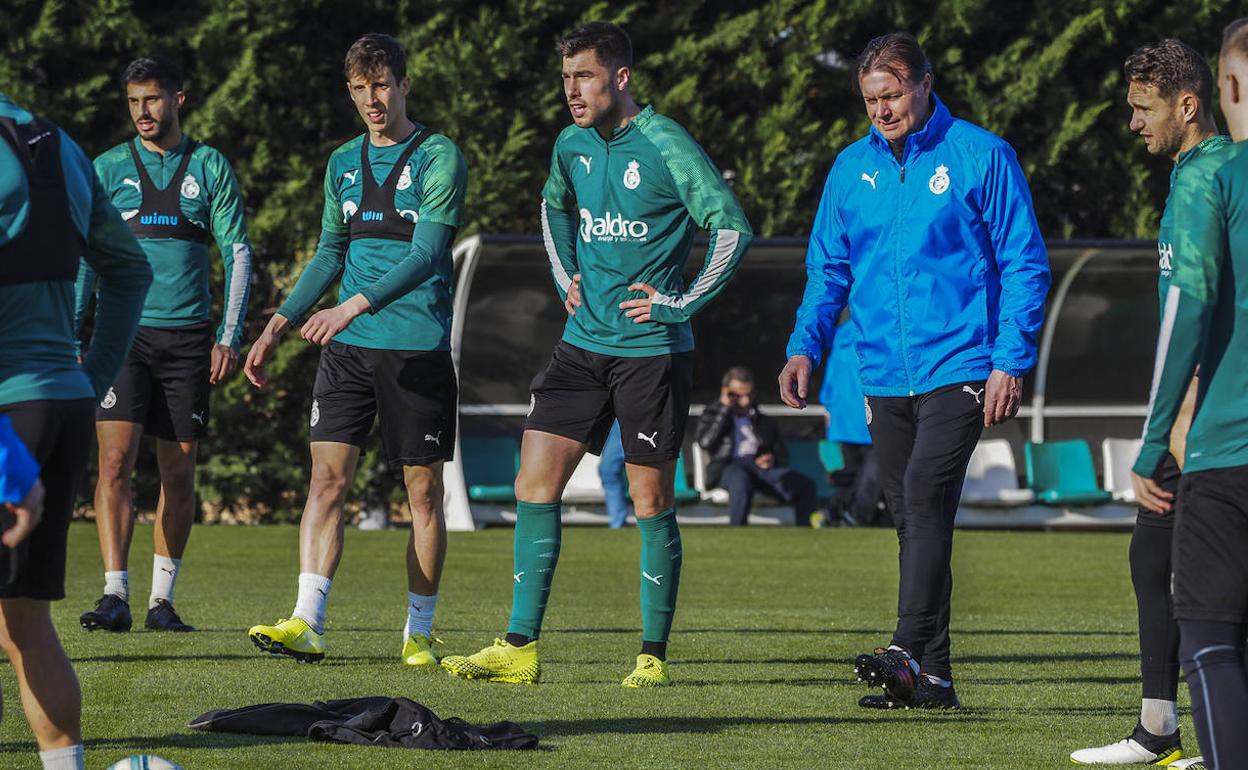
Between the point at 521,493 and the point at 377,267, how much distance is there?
1.05 m

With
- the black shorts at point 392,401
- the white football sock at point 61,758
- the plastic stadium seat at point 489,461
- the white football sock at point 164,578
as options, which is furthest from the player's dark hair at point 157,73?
the plastic stadium seat at point 489,461

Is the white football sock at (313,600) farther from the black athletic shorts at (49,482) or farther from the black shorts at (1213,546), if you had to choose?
the black shorts at (1213,546)

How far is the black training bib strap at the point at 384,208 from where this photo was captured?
7352mm

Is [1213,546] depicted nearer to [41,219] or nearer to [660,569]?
[41,219]

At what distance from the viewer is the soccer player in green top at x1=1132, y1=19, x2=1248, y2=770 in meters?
4.02

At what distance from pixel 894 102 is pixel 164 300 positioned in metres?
3.56

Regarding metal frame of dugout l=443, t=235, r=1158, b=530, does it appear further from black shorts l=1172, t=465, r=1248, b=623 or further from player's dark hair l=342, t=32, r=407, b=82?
black shorts l=1172, t=465, r=1248, b=623

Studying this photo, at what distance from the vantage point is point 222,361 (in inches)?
302

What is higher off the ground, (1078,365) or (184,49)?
(184,49)

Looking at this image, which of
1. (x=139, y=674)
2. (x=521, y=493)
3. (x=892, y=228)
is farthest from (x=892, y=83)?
(x=139, y=674)

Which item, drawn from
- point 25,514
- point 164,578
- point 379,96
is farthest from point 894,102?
point 164,578

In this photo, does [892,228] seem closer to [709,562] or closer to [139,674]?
[139,674]

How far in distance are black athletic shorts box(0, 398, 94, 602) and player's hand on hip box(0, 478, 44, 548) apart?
11 centimetres

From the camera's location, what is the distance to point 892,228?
6672mm
